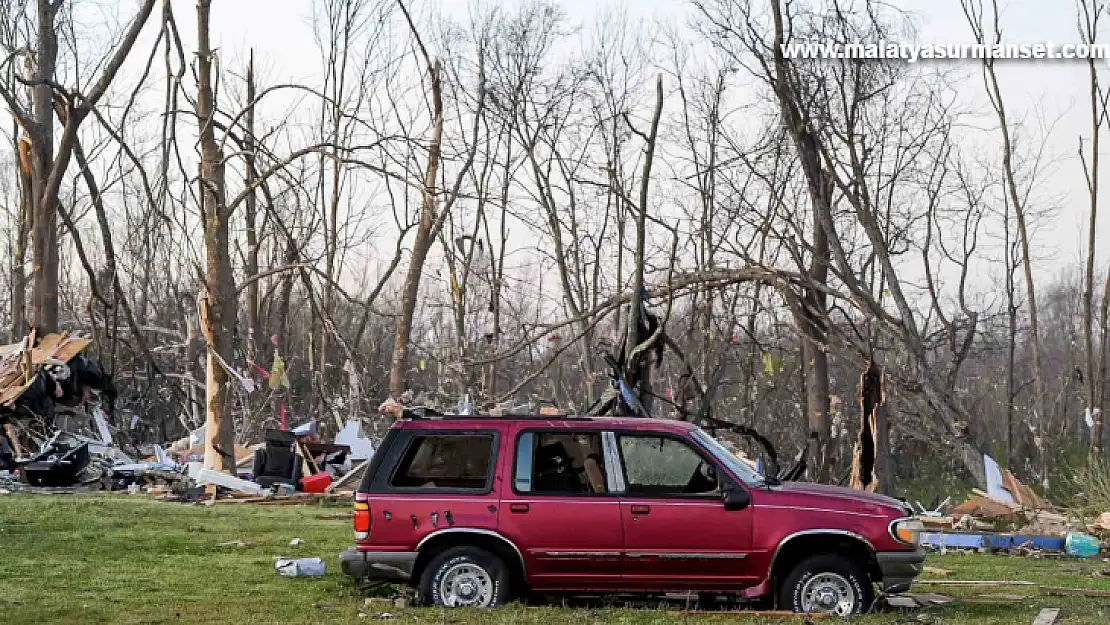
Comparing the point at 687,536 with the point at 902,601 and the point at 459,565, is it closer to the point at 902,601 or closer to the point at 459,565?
the point at 459,565

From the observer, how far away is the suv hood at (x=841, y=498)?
32.4 ft

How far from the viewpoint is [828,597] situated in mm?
Result: 9766

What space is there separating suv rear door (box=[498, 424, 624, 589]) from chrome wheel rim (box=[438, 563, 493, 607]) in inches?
13.8

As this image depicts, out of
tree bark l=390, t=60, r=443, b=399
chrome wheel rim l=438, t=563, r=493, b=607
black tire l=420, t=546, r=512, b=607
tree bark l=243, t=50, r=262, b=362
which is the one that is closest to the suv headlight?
black tire l=420, t=546, r=512, b=607

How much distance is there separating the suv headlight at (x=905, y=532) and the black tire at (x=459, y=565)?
2.99 metres

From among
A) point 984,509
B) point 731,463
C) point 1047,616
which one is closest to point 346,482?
point 984,509

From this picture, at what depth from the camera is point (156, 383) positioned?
1388 inches

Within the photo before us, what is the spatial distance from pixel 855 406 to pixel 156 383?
1988 centimetres

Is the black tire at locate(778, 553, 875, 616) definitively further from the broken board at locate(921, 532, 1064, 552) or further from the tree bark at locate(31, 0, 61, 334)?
the tree bark at locate(31, 0, 61, 334)

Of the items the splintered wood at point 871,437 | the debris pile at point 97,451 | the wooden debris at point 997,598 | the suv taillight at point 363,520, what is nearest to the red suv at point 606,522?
the suv taillight at point 363,520

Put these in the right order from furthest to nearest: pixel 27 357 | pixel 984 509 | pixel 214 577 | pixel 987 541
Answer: pixel 27 357 < pixel 984 509 < pixel 987 541 < pixel 214 577

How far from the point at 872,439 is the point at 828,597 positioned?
21.0 feet

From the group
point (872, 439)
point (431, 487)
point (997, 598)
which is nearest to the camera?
point (431, 487)

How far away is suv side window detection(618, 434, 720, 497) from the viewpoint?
10070 mm
